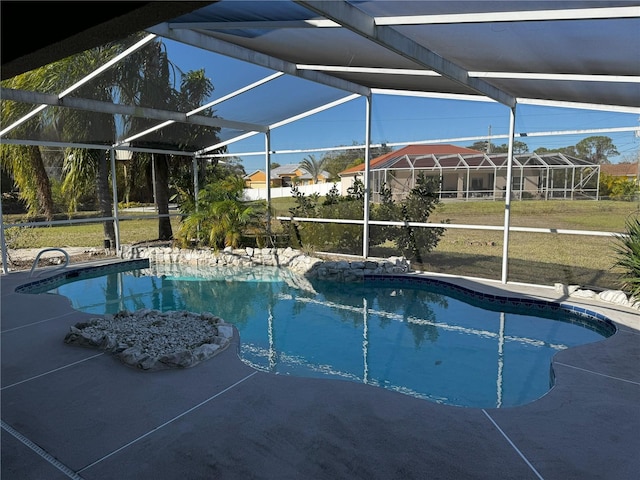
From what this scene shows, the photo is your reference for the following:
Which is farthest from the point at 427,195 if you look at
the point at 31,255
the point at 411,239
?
the point at 31,255

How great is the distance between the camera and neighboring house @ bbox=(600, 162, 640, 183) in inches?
320

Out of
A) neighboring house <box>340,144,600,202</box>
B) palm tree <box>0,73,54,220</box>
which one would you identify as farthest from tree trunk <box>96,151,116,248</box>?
neighboring house <box>340,144,600,202</box>

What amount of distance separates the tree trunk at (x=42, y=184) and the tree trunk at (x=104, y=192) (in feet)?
8.27

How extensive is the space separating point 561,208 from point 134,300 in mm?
9681

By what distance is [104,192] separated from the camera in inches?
473

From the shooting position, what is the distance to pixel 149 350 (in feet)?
14.1

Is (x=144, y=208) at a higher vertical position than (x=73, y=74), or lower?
lower

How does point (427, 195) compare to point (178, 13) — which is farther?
point (427, 195)

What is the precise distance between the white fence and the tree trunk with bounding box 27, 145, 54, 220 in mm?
6293

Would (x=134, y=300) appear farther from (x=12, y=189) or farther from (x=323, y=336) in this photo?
(x=12, y=189)

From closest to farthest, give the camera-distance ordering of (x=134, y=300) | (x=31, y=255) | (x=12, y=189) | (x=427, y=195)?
(x=134, y=300) < (x=427, y=195) < (x=31, y=255) < (x=12, y=189)

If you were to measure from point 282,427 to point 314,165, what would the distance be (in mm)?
9033

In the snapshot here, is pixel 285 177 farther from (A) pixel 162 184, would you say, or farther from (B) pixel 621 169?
(B) pixel 621 169

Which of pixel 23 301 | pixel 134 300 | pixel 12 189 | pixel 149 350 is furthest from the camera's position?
pixel 12 189
